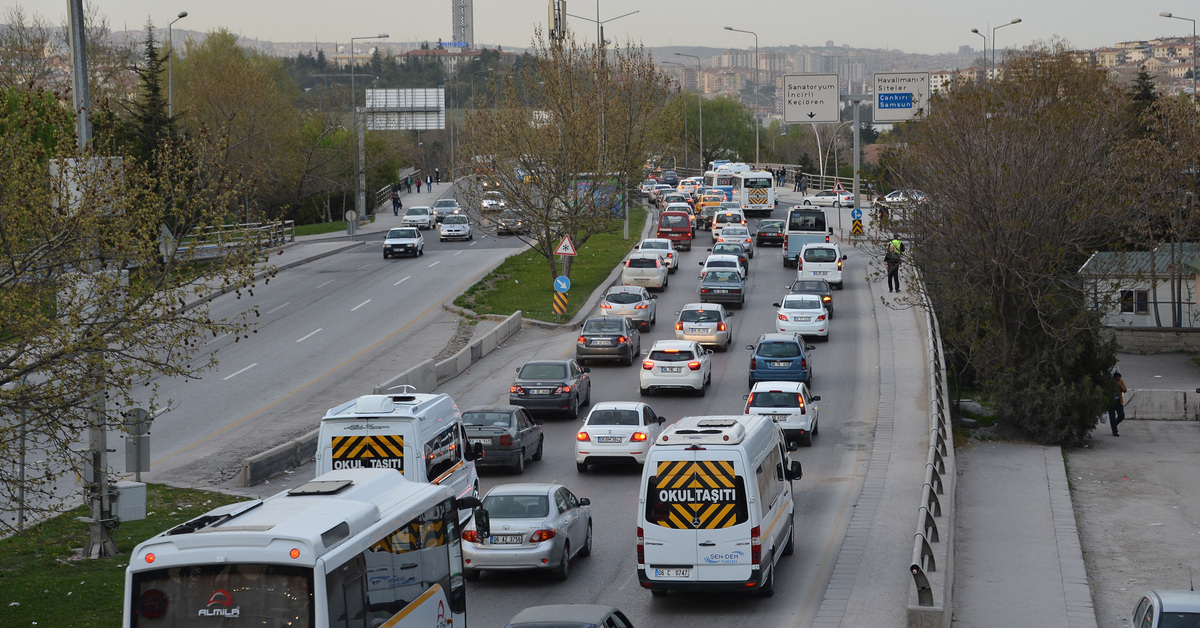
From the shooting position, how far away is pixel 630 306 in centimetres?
4094

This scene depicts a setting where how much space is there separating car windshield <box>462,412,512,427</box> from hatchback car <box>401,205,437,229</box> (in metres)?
52.9

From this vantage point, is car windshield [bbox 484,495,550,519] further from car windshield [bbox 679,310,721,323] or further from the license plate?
car windshield [bbox 679,310,721,323]

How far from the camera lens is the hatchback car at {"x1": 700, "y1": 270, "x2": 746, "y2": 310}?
44.7m

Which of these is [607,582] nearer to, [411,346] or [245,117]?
[411,346]

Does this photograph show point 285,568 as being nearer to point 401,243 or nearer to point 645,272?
point 645,272

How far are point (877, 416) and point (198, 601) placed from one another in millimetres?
23226

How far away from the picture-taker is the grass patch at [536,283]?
45.1 meters

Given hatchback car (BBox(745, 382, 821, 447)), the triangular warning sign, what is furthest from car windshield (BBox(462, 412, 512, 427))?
the triangular warning sign

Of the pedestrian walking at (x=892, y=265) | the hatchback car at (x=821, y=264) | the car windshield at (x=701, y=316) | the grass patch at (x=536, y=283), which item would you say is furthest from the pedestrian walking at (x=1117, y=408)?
the grass patch at (x=536, y=283)

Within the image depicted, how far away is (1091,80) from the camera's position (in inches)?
1833

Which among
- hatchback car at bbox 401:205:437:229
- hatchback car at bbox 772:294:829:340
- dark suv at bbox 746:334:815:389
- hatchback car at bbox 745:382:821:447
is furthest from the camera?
hatchback car at bbox 401:205:437:229

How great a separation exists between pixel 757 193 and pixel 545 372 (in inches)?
1899

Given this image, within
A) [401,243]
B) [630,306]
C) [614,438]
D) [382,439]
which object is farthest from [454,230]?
[382,439]

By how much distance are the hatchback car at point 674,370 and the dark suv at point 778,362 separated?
1.48m
